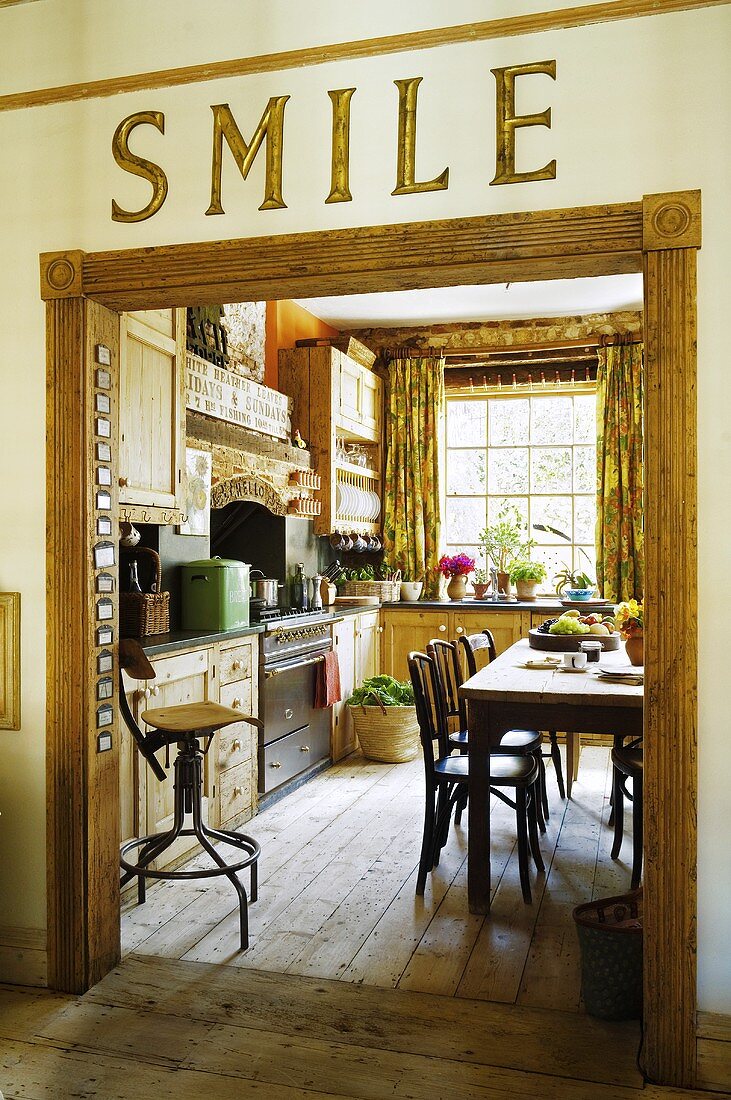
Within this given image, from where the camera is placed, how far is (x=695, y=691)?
2.42 meters

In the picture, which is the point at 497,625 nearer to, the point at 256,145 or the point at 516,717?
the point at 516,717

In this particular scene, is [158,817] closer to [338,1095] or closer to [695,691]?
[338,1095]

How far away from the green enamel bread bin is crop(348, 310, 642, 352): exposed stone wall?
148 inches

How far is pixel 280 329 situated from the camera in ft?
21.5

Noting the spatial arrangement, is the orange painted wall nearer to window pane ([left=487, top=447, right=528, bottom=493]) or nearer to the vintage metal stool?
window pane ([left=487, top=447, right=528, bottom=493])

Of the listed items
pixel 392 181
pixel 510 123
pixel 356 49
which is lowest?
pixel 392 181

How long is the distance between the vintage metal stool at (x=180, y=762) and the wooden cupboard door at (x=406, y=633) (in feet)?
11.4

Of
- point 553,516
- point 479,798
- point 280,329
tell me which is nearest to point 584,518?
point 553,516

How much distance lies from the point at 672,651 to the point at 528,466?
5394 millimetres

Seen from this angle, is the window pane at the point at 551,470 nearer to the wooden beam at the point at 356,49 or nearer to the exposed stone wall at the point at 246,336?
the exposed stone wall at the point at 246,336

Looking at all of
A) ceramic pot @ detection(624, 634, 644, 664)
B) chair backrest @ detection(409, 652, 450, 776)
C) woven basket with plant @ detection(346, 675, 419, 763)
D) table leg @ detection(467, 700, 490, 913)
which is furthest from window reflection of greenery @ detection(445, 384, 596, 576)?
table leg @ detection(467, 700, 490, 913)

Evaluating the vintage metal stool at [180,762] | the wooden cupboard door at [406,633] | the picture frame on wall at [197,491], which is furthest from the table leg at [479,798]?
the wooden cupboard door at [406,633]

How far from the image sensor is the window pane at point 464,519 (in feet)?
25.7

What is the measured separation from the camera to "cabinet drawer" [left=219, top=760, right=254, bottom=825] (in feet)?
14.4
